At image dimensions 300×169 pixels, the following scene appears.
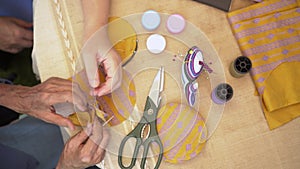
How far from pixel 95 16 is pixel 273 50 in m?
0.43

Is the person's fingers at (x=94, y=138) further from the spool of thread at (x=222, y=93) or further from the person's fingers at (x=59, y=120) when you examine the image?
the spool of thread at (x=222, y=93)

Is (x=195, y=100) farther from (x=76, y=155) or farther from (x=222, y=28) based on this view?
(x=76, y=155)

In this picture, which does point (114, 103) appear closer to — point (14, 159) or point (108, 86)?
point (108, 86)

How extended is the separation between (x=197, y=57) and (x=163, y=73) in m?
0.10

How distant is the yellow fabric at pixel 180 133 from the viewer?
691 millimetres

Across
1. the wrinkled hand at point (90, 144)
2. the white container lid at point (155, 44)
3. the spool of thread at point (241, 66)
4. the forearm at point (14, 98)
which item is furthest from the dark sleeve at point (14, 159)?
the spool of thread at point (241, 66)

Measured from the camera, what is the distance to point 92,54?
0.72m

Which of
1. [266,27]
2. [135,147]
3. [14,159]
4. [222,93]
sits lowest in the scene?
[14,159]

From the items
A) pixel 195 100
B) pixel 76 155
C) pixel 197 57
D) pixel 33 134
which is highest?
pixel 197 57

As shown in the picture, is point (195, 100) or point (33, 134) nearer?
point (195, 100)

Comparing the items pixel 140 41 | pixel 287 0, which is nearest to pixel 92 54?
pixel 140 41

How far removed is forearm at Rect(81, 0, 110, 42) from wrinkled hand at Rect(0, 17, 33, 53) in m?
0.30

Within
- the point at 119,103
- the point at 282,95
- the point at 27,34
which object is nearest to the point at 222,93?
the point at 282,95

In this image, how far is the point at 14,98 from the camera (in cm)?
79
